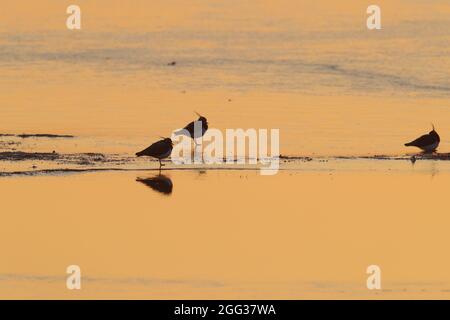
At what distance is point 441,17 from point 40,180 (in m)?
18.0

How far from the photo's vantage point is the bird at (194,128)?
20750 millimetres

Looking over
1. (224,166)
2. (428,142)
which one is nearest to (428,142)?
(428,142)

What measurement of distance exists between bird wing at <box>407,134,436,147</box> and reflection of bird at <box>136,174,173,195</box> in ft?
14.2

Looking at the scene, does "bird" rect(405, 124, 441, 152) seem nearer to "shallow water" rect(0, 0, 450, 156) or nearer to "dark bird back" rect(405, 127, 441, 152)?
"dark bird back" rect(405, 127, 441, 152)

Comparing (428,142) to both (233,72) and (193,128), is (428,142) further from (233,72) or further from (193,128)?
(233,72)

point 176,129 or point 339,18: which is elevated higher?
point 339,18

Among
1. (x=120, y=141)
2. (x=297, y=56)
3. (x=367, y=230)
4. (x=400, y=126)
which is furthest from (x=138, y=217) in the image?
(x=297, y=56)

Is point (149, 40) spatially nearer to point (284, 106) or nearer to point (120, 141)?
point (284, 106)

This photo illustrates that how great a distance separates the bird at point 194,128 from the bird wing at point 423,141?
3.20 metres

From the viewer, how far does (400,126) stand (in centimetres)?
2223

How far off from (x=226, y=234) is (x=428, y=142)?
6.93 meters

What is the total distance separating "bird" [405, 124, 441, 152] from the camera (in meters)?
19.7

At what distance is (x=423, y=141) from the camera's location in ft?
65.3

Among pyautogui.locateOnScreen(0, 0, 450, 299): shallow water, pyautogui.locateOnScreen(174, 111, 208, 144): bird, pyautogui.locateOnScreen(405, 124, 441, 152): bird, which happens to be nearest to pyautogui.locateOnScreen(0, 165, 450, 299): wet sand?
pyautogui.locateOnScreen(0, 0, 450, 299): shallow water
